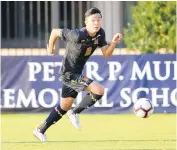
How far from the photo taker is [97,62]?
16047mm

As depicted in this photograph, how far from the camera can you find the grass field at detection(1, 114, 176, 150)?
10.3m

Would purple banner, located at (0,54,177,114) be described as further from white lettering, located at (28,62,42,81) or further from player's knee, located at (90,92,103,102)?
player's knee, located at (90,92,103,102)

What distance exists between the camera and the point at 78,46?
10.6 meters

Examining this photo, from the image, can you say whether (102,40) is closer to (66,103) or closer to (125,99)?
(66,103)

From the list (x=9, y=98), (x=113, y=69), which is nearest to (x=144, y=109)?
(x=113, y=69)

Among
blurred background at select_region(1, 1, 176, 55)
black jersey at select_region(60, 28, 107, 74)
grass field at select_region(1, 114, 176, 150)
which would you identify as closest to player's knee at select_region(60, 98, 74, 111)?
black jersey at select_region(60, 28, 107, 74)

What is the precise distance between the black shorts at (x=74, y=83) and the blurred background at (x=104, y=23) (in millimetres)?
6944

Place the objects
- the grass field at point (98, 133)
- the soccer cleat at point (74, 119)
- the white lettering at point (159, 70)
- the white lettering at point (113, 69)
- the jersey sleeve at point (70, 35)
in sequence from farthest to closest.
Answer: the white lettering at point (113, 69)
the white lettering at point (159, 70)
the soccer cleat at point (74, 119)
the jersey sleeve at point (70, 35)
the grass field at point (98, 133)

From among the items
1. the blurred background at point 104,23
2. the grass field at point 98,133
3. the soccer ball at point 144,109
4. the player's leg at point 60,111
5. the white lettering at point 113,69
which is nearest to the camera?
the grass field at point 98,133

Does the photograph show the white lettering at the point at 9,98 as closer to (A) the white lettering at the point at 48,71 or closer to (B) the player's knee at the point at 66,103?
(A) the white lettering at the point at 48,71

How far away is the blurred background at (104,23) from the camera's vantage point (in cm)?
1753

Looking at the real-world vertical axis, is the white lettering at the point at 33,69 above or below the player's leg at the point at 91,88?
below

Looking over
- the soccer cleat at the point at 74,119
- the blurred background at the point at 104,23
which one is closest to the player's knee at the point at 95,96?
the soccer cleat at the point at 74,119

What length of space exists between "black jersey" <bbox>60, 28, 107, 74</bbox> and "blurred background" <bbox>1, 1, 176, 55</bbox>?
271 inches
